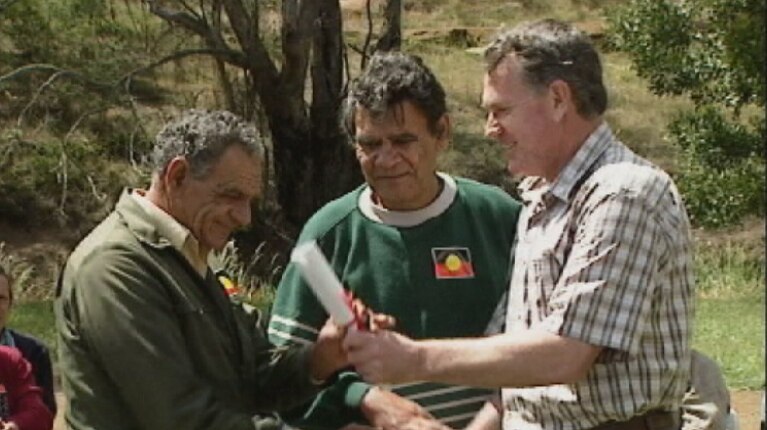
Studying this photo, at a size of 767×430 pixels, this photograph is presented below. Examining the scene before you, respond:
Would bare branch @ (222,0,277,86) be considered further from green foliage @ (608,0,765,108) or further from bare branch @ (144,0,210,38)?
green foliage @ (608,0,765,108)

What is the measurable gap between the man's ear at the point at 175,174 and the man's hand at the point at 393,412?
57 cm

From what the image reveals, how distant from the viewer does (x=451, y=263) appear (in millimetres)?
3250

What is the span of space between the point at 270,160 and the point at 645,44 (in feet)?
12.9

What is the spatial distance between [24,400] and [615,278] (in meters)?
2.20

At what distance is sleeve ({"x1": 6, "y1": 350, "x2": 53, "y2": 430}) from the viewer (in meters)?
4.18

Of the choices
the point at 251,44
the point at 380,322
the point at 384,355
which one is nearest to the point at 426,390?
the point at 380,322

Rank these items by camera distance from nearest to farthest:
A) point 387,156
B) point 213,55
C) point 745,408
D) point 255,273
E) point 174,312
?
point 174,312 < point 387,156 < point 745,408 < point 255,273 < point 213,55

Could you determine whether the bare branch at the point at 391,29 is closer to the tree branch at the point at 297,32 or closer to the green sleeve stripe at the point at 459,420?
the tree branch at the point at 297,32

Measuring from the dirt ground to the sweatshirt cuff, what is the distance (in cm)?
408

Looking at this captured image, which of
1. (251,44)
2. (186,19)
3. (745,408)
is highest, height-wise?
(186,19)

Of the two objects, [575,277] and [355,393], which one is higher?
[575,277]

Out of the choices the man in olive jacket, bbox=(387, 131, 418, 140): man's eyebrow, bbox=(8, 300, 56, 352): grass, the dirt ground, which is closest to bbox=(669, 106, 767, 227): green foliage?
the dirt ground

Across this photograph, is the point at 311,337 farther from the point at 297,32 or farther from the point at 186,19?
the point at 186,19

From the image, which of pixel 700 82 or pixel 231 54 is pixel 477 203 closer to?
pixel 231 54
